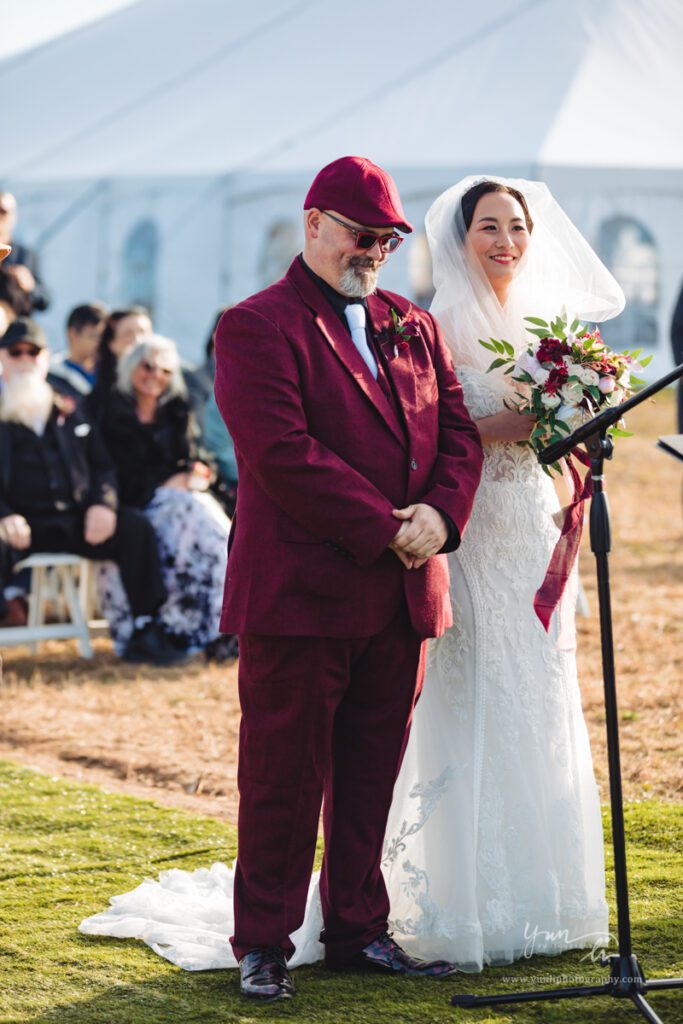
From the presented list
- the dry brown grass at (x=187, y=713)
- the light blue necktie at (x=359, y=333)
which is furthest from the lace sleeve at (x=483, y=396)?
the dry brown grass at (x=187, y=713)

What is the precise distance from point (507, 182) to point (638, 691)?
11.9ft

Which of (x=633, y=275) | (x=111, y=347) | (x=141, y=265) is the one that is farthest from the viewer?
(x=141, y=265)

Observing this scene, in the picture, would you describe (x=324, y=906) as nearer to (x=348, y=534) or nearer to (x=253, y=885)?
(x=253, y=885)

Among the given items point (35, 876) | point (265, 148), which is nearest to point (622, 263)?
point (265, 148)

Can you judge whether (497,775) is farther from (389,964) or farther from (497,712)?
(389,964)

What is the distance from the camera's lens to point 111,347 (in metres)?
9.05

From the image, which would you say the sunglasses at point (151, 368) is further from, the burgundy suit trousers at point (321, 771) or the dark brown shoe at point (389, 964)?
the dark brown shoe at point (389, 964)

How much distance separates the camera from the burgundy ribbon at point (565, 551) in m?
3.80

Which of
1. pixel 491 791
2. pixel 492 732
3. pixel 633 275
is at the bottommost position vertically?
pixel 491 791

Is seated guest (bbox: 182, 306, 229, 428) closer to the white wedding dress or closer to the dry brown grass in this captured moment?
the dry brown grass

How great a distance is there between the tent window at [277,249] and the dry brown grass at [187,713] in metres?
8.31

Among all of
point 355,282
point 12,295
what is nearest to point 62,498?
point 12,295

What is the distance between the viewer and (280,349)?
3.48 meters

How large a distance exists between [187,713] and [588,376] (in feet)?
12.3
